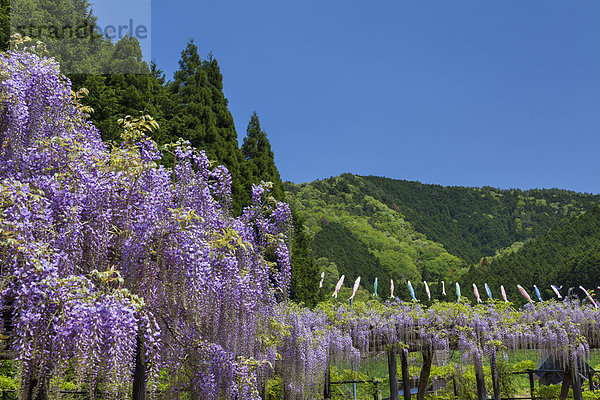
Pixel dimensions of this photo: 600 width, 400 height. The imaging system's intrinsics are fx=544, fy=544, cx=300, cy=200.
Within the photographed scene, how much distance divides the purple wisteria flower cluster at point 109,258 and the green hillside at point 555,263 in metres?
25.4

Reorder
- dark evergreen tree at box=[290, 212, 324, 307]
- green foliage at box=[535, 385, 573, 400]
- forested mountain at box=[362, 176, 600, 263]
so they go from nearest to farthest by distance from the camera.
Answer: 1. green foliage at box=[535, 385, 573, 400]
2. dark evergreen tree at box=[290, 212, 324, 307]
3. forested mountain at box=[362, 176, 600, 263]

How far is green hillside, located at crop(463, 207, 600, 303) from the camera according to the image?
2808cm

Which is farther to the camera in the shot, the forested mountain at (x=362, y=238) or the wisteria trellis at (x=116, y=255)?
the forested mountain at (x=362, y=238)

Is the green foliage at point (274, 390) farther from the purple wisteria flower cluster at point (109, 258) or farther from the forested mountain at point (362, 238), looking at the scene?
the forested mountain at point (362, 238)

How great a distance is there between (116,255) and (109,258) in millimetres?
186

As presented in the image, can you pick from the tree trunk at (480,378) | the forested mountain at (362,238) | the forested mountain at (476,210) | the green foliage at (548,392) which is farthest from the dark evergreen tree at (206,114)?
the forested mountain at (476,210)

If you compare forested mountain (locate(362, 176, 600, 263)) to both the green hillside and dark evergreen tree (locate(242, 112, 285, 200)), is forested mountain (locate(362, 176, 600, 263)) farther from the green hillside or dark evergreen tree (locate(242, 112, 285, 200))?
dark evergreen tree (locate(242, 112, 285, 200))

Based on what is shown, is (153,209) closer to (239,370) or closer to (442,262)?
(239,370)

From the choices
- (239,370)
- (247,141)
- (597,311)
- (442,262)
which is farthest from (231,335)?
(442,262)

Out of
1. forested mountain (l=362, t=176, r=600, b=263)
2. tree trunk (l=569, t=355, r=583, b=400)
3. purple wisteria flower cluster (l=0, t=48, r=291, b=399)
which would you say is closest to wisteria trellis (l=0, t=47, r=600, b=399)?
purple wisteria flower cluster (l=0, t=48, r=291, b=399)

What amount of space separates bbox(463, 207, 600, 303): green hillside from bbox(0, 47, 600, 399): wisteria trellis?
2515 centimetres

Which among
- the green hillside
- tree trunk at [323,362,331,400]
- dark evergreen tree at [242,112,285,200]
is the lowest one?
tree trunk at [323,362,331,400]

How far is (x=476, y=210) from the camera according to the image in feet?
190

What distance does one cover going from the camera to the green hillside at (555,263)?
1105 inches
